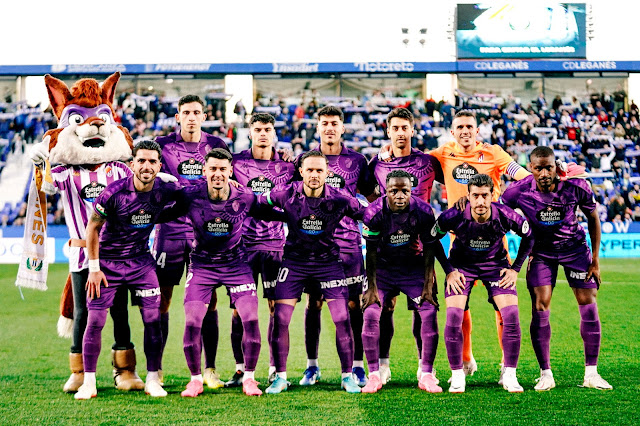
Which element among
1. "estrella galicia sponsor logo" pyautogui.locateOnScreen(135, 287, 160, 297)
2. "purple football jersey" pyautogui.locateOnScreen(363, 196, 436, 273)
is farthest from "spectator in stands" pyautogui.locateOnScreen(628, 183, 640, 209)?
"estrella galicia sponsor logo" pyautogui.locateOnScreen(135, 287, 160, 297)

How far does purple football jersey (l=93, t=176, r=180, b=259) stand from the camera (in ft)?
18.5

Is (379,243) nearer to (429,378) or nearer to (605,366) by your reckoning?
Result: (429,378)

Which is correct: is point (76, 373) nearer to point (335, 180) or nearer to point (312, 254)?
point (312, 254)

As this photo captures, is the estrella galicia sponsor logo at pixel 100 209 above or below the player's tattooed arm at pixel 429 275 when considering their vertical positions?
above

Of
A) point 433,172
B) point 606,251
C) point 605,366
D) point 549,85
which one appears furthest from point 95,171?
point 549,85

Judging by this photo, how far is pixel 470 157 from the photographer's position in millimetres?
6570

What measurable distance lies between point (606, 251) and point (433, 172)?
44.8 feet

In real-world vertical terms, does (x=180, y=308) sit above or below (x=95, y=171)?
below

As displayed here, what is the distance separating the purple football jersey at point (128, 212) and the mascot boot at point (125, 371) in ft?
2.72

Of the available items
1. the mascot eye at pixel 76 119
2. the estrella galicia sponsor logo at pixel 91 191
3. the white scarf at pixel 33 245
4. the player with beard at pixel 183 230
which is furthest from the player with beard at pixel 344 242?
the white scarf at pixel 33 245

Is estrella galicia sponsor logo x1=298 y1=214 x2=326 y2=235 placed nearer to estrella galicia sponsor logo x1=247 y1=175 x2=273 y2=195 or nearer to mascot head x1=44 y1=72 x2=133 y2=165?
estrella galicia sponsor logo x1=247 y1=175 x2=273 y2=195

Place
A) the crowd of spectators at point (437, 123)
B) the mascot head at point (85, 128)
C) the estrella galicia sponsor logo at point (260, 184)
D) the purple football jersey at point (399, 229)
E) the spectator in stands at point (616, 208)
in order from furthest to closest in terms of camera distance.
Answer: the crowd of spectators at point (437, 123) < the spectator in stands at point (616, 208) < the estrella galicia sponsor logo at point (260, 184) < the mascot head at point (85, 128) < the purple football jersey at point (399, 229)

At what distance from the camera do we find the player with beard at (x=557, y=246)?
589 cm

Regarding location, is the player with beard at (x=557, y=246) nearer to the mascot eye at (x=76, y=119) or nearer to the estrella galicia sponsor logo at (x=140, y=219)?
the estrella galicia sponsor logo at (x=140, y=219)
